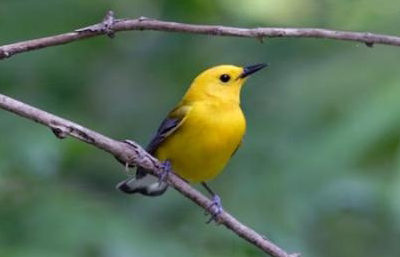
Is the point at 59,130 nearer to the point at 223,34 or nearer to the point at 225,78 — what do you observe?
the point at 223,34

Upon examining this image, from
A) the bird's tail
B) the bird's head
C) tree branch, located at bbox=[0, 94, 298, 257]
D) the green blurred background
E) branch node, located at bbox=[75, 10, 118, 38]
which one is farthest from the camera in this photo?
the bird's head

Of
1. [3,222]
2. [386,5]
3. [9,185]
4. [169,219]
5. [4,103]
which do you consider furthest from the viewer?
[386,5]

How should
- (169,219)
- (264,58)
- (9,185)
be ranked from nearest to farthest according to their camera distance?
(9,185), (169,219), (264,58)

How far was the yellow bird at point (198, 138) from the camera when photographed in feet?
13.0

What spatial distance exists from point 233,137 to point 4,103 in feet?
5.28

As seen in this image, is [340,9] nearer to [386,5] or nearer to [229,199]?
[386,5]

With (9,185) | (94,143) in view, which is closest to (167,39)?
(9,185)

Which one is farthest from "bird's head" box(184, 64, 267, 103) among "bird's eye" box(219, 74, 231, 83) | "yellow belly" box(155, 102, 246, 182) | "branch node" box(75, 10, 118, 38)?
"branch node" box(75, 10, 118, 38)

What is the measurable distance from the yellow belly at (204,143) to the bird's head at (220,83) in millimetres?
142

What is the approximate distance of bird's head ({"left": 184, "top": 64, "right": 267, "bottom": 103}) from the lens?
4.27 meters

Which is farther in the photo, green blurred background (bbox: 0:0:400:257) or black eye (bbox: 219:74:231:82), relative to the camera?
black eye (bbox: 219:74:231:82)

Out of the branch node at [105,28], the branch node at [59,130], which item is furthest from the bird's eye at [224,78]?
the branch node at [59,130]

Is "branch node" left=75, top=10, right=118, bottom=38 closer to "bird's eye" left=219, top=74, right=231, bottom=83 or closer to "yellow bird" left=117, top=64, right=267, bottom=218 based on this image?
"yellow bird" left=117, top=64, right=267, bottom=218

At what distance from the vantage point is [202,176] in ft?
13.2
